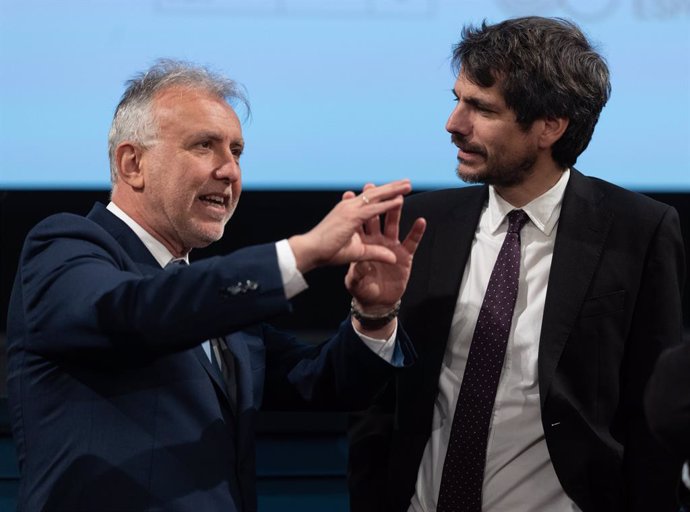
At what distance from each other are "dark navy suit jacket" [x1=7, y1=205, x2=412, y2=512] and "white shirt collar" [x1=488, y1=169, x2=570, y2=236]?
0.72 m

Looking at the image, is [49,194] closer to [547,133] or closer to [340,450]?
[340,450]

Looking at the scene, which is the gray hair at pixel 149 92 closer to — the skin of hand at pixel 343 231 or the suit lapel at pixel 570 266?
the skin of hand at pixel 343 231

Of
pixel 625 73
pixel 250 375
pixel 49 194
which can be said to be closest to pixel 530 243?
pixel 250 375

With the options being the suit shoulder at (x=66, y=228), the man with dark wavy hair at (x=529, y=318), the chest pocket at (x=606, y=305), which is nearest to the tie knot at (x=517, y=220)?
the man with dark wavy hair at (x=529, y=318)

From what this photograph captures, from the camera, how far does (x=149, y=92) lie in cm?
204

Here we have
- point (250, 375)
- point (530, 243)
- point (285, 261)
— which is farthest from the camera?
point (530, 243)

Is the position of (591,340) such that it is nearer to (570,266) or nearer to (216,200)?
(570,266)

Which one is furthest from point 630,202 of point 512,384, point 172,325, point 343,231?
point 172,325

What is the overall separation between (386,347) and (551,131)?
26.7 inches

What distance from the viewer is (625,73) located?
12.1 feet

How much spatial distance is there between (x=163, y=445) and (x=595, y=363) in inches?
36.5

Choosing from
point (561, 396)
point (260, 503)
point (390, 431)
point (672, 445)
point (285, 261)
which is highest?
point (285, 261)

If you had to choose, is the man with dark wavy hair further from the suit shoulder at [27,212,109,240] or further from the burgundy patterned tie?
the suit shoulder at [27,212,109,240]

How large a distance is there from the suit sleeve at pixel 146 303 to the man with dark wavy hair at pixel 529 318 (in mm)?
677
